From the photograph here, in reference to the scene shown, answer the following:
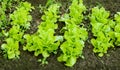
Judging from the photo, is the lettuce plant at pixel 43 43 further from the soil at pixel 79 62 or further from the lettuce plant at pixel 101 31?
the lettuce plant at pixel 101 31

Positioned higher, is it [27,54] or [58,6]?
[58,6]

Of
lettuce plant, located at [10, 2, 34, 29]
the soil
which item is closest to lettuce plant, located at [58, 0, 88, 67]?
the soil

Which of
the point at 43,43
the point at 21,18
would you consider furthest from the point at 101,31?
the point at 21,18

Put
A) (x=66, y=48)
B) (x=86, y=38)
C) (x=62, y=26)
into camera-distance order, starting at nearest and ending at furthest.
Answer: (x=66, y=48) → (x=86, y=38) → (x=62, y=26)

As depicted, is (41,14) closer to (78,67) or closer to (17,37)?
(17,37)

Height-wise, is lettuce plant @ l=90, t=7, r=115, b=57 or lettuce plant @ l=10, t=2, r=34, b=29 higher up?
lettuce plant @ l=10, t=2, r=34, b=29

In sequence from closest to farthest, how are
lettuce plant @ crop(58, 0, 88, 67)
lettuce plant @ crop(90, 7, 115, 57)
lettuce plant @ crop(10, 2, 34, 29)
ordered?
lettuce plant @ crop(58, 0, 88, 67) → lettuce plant @ crop(90, 7, 115, 57) → lettuce plant @ crop(10, 2, 34, 29)

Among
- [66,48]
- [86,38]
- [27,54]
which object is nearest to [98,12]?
[86,38]

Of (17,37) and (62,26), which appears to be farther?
(62,26)

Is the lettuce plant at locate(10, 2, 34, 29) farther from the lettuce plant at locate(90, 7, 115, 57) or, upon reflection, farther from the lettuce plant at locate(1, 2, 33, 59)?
the lettuce plant at locate(90, 7, 115, 57)
